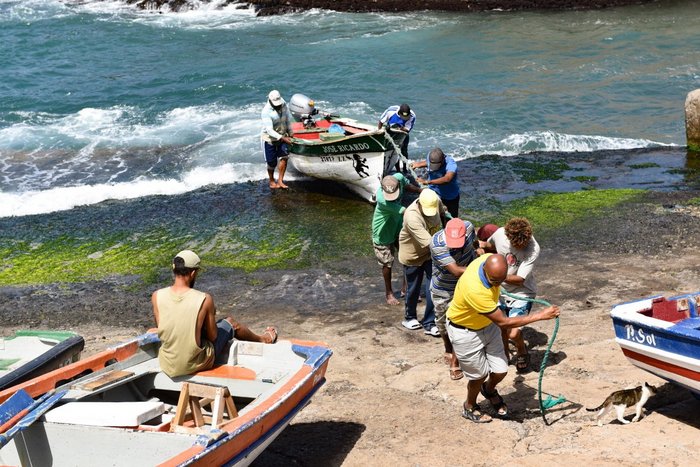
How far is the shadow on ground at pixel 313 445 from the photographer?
Result: 7.19 meters

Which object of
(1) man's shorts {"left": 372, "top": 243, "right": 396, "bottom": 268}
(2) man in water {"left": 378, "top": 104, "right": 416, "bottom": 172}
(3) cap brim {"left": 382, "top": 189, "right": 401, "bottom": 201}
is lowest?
(1) man's shorts {"left": 372, "top": 243, "right": 396, "bottom": 268}

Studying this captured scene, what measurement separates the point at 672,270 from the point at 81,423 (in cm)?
759

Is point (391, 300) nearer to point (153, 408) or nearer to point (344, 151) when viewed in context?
point (153, 408)

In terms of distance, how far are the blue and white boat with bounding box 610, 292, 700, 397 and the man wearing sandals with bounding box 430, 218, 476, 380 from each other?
149 centimetres

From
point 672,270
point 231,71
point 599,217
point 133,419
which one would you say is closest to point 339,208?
point 599,217

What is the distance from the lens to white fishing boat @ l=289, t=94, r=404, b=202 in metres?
15.3

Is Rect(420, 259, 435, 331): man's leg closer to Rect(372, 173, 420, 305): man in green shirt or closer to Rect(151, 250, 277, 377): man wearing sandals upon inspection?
Rect(372, 173, 420, 305): man in green shirt

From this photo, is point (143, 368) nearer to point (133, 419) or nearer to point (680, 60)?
point (133, 419)

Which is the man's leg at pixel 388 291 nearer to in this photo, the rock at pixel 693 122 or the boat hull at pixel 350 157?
the boat hull at pixel 350 157

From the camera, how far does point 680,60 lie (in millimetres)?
26344

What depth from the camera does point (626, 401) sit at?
7059mm

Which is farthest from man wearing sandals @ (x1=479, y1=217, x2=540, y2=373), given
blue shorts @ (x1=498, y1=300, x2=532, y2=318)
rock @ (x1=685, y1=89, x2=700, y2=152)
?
rock @ (x1=685, y1=89, x2=700, y2=152)

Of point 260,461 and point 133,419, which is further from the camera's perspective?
point 260,461

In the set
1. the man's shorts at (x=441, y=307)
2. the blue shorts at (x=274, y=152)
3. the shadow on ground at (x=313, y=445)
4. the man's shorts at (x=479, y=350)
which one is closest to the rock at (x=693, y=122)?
the blue shorts at (x=274, y=152)
